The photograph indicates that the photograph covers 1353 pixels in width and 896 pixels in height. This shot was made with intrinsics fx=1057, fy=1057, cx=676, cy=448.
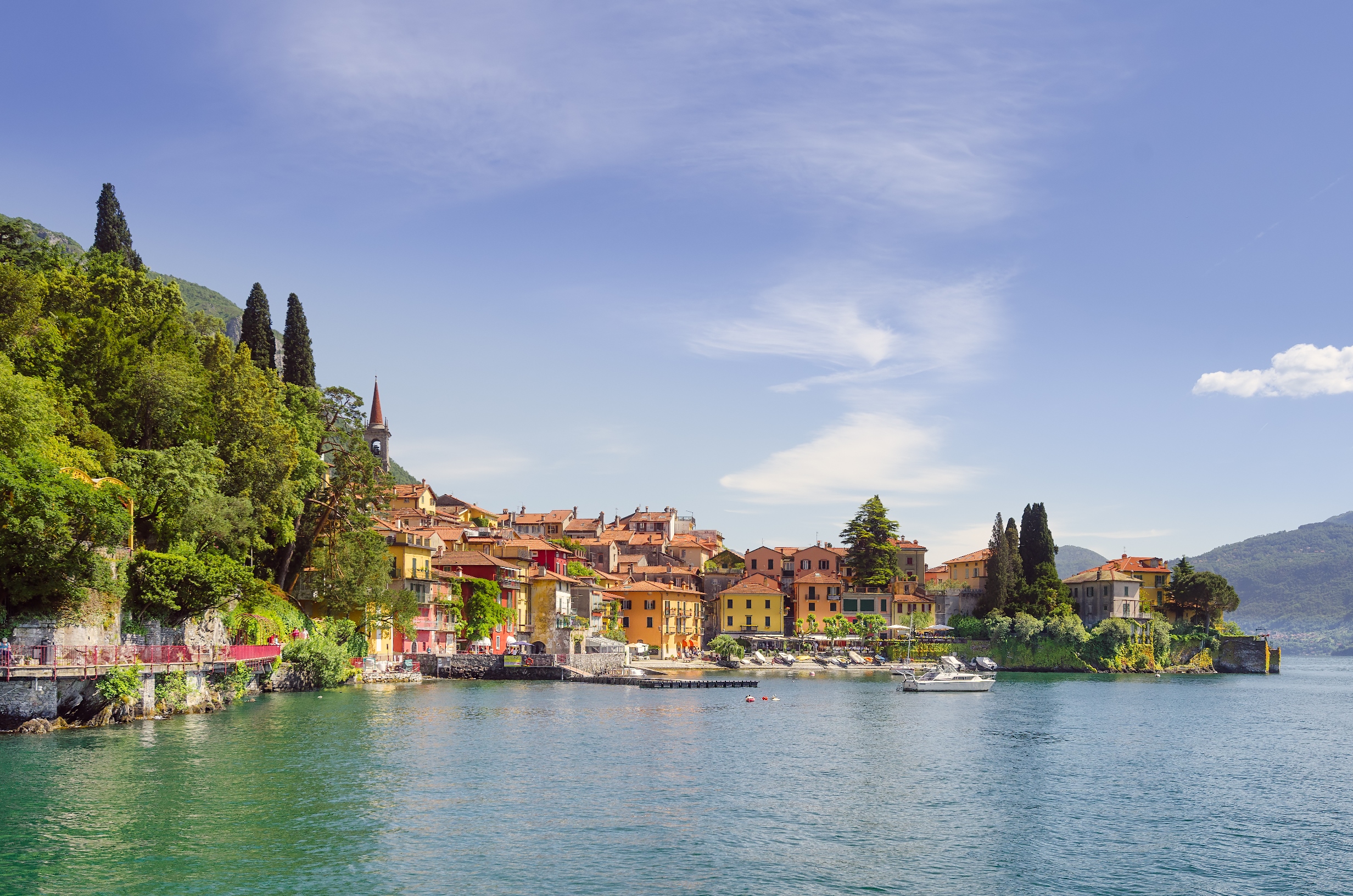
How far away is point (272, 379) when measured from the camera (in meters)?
68.3

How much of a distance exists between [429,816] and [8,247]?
192 feet

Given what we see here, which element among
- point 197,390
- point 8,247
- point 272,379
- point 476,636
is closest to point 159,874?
point 197,390

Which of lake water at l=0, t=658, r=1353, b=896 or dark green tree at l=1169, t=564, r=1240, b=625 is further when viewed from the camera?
dark green tree at l=1169, t=564, r=1240, b=625

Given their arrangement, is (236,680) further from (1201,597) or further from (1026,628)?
(1201,597)

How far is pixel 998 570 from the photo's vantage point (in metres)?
112

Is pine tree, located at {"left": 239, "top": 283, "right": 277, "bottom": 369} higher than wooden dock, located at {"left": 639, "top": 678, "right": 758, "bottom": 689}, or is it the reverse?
pine tree, located at {"left": 239, "top": 283, "right": 277, "bottom": 369}

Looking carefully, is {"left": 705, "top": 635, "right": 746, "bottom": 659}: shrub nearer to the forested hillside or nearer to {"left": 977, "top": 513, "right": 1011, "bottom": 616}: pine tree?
{"left": 977, "top": 513, "right": 1011, "bottom": 616}: pine tree

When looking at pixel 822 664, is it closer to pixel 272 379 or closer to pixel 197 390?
pixel 272 379

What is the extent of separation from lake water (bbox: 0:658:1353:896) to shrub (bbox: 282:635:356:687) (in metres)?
9.65

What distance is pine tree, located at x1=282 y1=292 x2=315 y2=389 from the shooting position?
7719cm

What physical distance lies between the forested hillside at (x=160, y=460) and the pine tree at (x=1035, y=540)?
6797cm

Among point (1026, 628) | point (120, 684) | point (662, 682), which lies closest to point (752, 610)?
point (1026, 628)

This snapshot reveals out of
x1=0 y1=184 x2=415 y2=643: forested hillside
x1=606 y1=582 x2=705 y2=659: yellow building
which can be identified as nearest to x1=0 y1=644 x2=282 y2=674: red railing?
x1=0 y1=184 x2=415 y2=643: forested hillside

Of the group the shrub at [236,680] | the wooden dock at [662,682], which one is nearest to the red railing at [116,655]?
the shrub at [236,680]
